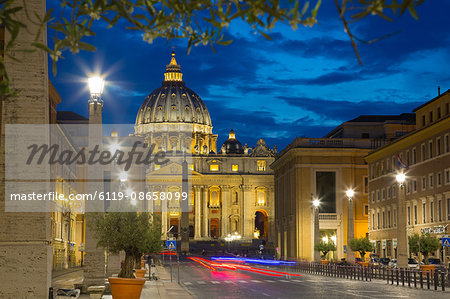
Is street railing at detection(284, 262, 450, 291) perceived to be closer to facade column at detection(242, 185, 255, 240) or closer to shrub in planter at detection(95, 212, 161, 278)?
shrub in planter at detection(95, 212, 161, 278)

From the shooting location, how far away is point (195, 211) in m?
195

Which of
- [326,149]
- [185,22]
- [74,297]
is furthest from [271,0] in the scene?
[326,149]

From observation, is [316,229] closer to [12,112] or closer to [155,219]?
[155,219]

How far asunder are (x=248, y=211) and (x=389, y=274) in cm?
14662

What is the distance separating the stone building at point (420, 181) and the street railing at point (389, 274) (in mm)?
7054

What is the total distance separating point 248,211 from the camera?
19475 centimetres

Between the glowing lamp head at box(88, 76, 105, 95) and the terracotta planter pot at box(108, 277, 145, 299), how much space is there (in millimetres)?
5748

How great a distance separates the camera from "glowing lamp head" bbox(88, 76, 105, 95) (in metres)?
23.3

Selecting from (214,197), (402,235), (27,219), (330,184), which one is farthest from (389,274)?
(214,197)

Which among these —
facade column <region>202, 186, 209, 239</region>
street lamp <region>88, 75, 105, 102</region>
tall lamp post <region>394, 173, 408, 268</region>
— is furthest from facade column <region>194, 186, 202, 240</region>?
street lamp <region>88, 75, 105, 102</region>

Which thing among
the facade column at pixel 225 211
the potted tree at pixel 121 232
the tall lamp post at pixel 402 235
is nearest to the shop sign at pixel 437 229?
the tall lamp post at pixel 402 235

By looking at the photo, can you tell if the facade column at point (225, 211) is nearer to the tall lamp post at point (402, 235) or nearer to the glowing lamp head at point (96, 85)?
the tall lamp post at point (402, 235)

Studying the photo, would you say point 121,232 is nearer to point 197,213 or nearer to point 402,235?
point 402,235

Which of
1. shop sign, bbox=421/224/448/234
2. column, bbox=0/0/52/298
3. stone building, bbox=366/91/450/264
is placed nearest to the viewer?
column, bbox=0/0/52/298
